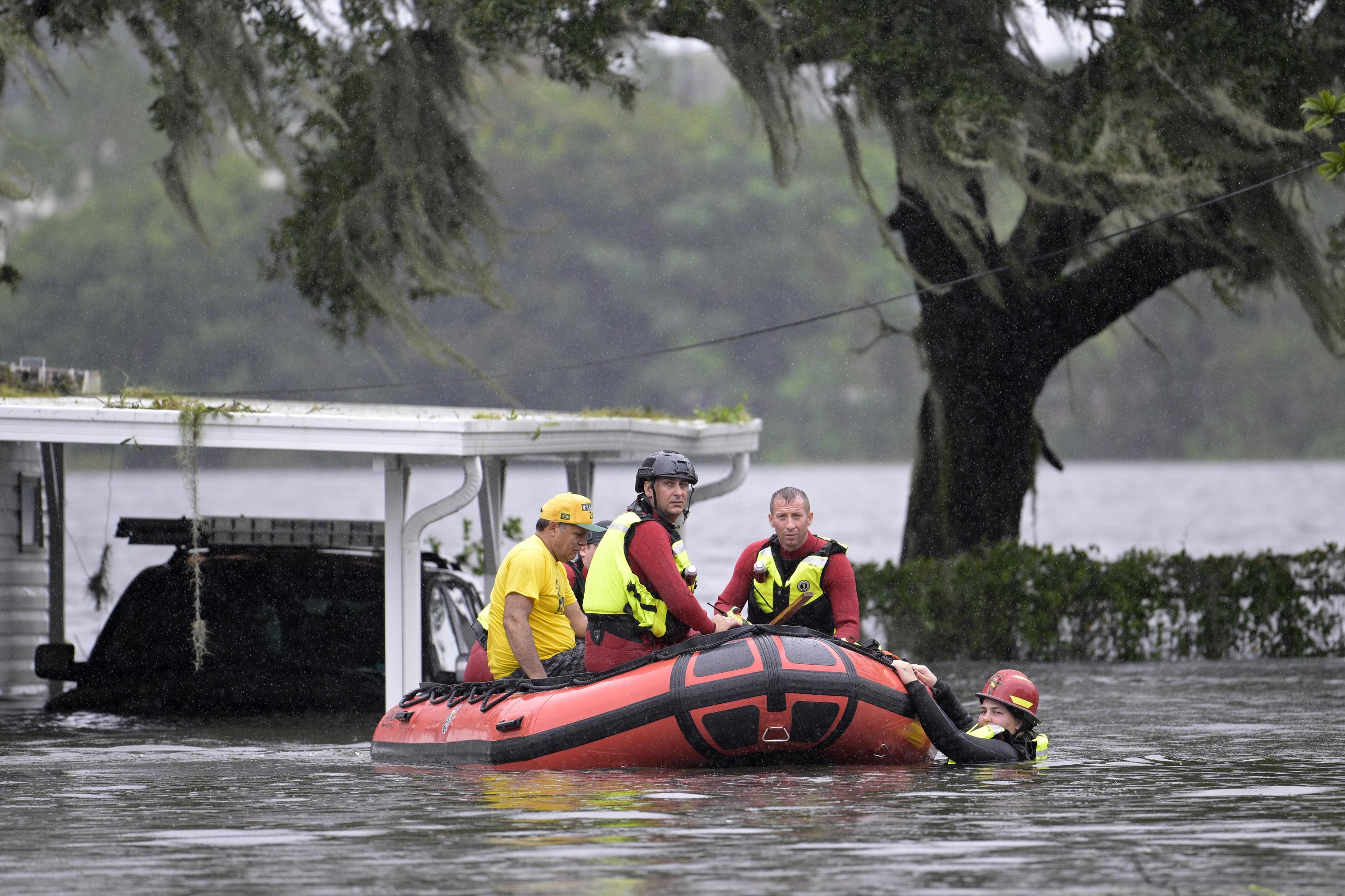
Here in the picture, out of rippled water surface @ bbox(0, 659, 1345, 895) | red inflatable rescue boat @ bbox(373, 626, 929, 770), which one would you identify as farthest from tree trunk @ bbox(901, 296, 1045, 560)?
red inflatable rescue boat @ bbox(373, 626, 929, 770)

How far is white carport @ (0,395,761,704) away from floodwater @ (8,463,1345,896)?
100cm

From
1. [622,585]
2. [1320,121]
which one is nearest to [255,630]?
[622,585]

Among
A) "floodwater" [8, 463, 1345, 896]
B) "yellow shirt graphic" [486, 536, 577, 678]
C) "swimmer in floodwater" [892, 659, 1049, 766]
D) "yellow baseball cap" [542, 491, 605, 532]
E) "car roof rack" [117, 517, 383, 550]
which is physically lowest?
"floodwater" [8, 463, 1345, 896]

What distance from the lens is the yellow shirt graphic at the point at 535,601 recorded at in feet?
34.0

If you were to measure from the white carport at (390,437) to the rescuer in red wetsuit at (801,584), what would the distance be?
1.88 meters

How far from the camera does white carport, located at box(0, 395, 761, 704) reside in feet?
38.3

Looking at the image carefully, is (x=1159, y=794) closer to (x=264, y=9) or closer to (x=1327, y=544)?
(x=1327, y=544)

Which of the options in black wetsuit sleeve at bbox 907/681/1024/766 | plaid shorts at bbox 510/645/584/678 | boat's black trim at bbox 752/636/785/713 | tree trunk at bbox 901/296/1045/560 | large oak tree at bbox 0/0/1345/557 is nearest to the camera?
boat's black trim at bbox 752/636/785/713

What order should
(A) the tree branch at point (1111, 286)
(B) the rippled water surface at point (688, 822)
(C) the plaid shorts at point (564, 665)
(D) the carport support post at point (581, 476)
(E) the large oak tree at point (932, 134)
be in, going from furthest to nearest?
(A) the tree branch at point (1111, 286) < (E) the large oak tree at point (932, 134) < (D) the carport support post at point (581, 476) < (C) the plaid shorts at point (564, 665) < (B) the rippled water surface at point (688, 822)

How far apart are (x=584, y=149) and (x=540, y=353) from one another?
28.4ft

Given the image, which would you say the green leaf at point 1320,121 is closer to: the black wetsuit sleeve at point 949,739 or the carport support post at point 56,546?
the black wetsuit sleeve at point 949,739

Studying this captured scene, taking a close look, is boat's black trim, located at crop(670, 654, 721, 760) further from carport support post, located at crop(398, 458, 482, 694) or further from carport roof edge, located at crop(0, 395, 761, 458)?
carport support post, located at crop(398, 458, 482, 694)

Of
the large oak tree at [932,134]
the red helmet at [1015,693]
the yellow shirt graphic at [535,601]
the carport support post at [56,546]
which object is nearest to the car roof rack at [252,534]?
the carport support post at [56,546]

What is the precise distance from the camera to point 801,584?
416 inches
